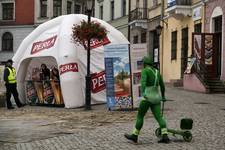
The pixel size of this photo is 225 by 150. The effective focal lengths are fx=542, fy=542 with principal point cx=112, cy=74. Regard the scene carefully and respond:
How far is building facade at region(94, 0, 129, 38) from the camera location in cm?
4725

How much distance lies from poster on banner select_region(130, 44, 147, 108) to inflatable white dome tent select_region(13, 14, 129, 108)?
9.85 ft

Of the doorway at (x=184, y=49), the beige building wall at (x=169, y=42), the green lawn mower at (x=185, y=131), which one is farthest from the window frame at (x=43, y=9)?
the green lawn mower at (x=185, y=131)

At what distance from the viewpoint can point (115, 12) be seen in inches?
1982

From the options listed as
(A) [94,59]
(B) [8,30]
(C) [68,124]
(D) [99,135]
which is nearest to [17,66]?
(A) [94,59]

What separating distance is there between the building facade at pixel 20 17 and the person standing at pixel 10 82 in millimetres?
44206

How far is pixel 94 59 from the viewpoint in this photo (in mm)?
21594

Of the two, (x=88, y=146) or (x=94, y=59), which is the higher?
(x=94, y=59)

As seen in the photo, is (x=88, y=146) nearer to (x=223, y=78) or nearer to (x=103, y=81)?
(x=103, y=81)

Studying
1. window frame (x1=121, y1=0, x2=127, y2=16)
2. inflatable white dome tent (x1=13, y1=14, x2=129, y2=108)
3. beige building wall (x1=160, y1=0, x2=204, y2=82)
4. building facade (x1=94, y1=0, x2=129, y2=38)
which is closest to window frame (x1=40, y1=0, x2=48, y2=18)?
building facade (x1=94, y1=0, x2=129, y2=38)

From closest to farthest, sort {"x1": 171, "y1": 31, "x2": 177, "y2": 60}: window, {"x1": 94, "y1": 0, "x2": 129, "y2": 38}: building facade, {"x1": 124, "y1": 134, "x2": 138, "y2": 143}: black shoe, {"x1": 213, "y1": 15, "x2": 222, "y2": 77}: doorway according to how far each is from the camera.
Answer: {"x1": 124, "y1": 134, "x2": 138, "y2": 143}: black shoe
{"x1": 213, "y1": 15, "x2": 222, "y2": 77}: doorway
{"x1": 171, "y1": 31, "x2": 177, "y2": 60}: window
{"x1": 94, "y1": 0, "x2": 129, "y2": 38}: building facade

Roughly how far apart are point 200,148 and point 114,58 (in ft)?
27.9

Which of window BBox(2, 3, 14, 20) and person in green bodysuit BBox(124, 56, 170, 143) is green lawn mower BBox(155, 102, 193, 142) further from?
window BBox(2, 3, 14, 20)

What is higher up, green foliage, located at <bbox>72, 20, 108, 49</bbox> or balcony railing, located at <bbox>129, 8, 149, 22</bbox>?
balcony railing, located at <bbox>129, 8, 149, 22</bbox>

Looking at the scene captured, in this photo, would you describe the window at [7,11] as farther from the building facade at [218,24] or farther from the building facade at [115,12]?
the building facade at [218,24]
